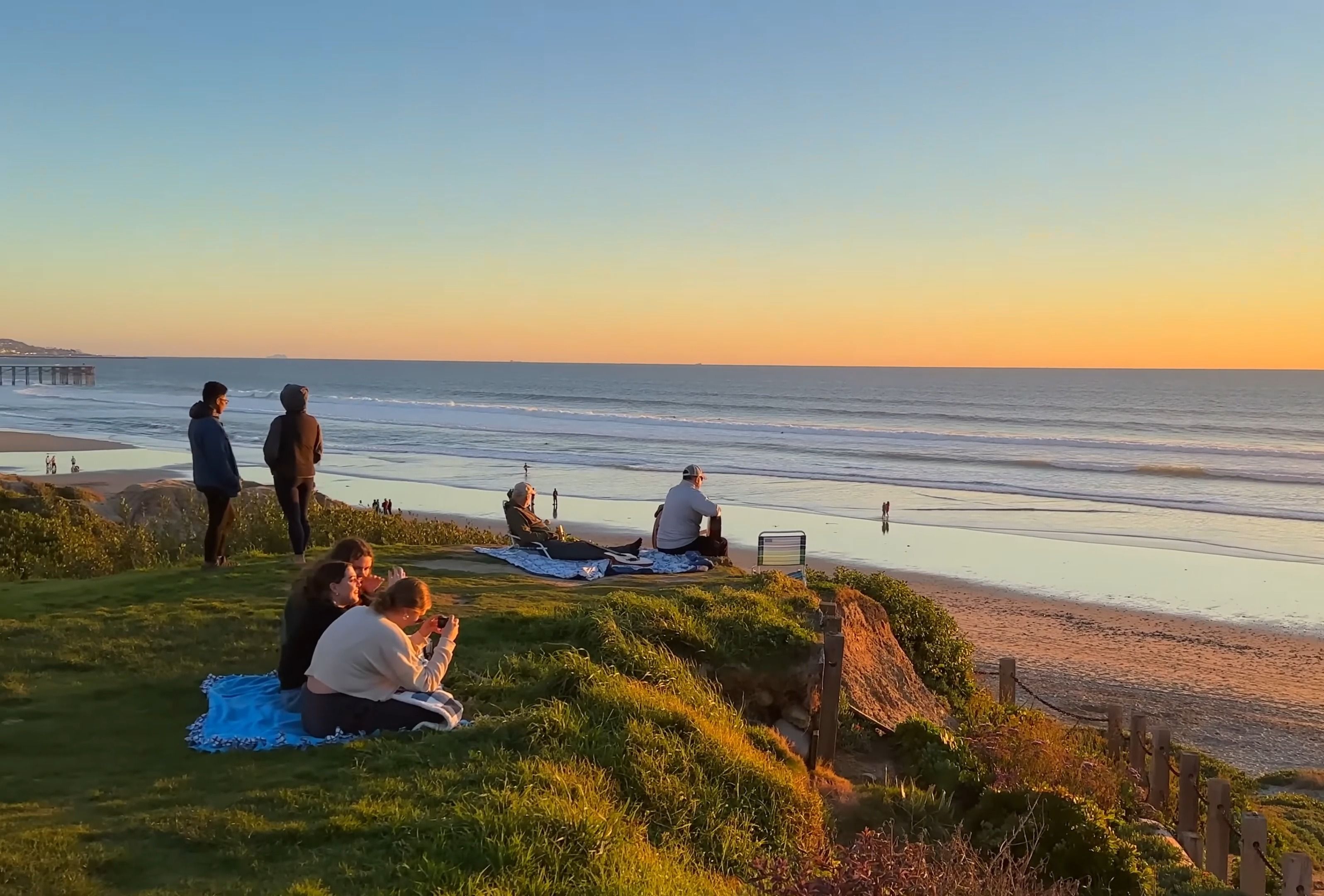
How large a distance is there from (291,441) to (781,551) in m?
5.44

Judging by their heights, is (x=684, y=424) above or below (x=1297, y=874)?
above

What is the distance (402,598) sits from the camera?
593 cm

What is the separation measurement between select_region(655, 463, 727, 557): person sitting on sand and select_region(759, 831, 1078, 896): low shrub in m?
6.48

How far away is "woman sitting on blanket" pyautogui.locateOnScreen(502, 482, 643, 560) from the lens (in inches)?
446

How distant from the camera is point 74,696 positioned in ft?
21.5

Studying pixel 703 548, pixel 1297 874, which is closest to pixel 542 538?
pixel 703 548

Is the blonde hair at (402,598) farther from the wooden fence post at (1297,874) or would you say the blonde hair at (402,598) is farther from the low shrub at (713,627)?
the wooden fence post at (1297,874)

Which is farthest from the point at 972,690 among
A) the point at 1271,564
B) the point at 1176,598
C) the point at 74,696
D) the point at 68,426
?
the point at 68,426

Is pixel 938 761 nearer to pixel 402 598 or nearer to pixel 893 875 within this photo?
pixel 893 875

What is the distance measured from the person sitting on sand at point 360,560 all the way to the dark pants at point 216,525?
350 centimetres

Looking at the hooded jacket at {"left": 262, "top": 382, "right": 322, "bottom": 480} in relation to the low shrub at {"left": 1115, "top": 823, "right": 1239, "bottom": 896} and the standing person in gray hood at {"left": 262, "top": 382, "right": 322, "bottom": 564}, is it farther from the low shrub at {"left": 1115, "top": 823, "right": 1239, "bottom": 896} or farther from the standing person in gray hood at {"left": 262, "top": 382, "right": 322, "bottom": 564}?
the low shrub at {"left": 1115, "top": 823, "right": 1239, "bottom": 896}

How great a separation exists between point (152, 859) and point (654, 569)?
7195 millimetres

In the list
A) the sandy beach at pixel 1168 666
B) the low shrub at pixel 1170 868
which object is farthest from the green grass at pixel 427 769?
the sandy beach at pixel 1168 666

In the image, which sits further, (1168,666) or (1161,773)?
(1168,666)
